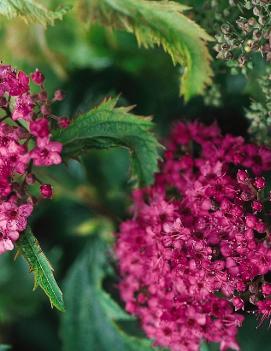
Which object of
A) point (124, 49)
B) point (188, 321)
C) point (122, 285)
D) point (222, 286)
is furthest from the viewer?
point (124, 49)

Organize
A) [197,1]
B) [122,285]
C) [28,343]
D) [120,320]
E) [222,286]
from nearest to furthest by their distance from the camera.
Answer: [222,286]
[197,1]
[122,285]
[120,320]
[28,343]

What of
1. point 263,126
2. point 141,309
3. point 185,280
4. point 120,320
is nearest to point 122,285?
point 141,309

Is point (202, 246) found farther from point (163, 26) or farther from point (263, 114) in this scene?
point (163, 26)

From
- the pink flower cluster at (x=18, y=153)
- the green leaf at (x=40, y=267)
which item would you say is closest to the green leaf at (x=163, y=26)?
the pink flower cluster at (x=18, y=153)

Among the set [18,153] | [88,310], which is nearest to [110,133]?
[18,153]

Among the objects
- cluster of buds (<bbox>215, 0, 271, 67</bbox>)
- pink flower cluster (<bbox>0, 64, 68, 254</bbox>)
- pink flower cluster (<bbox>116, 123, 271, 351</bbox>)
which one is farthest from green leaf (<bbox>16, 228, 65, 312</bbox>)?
cluster of buds (<bbox>215, 0, 271, 67</bbox>)

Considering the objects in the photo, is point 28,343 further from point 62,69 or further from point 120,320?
point 62,69

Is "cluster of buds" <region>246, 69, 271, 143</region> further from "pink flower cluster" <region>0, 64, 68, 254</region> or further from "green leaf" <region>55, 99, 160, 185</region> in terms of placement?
"pink flower cluster" <region>0, 64, 68, 254</region>
